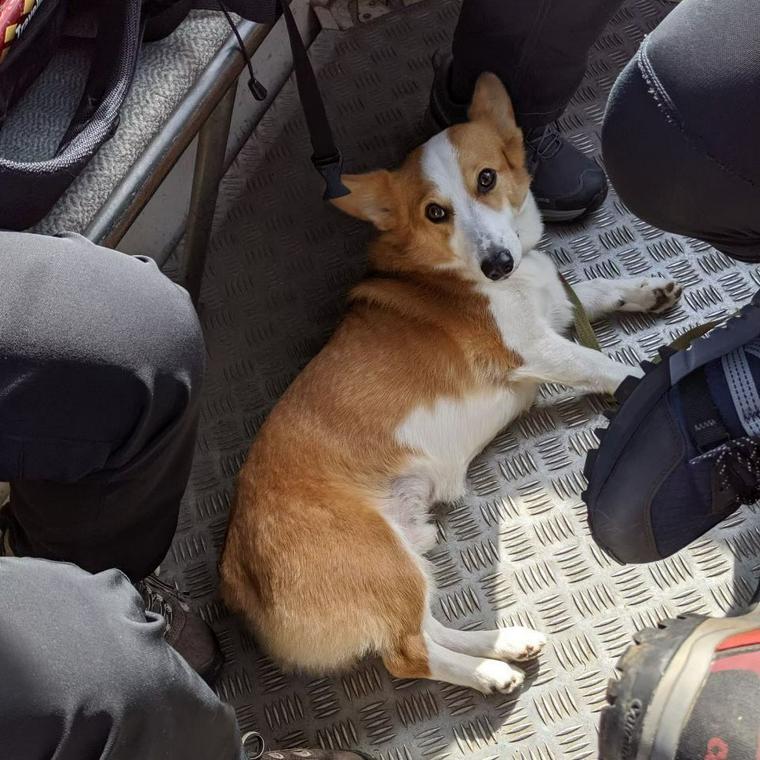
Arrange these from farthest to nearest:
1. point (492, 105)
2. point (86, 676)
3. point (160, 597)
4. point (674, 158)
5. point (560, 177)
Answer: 1. point (560, 177)
2. point (492, 105)
3. point (160, 597)
4. point (674, 158)
5. point (86, 676)

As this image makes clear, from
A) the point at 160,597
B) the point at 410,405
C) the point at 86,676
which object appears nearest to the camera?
the point at 86,676

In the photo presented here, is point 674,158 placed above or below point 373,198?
above

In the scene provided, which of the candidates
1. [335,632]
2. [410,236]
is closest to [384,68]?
[410,236]

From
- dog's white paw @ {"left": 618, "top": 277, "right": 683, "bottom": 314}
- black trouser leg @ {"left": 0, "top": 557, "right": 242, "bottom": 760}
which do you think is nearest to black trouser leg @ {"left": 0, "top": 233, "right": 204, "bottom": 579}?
black trouser leg @ {"left": 0, "top": 557, "right": 242, "bottom": 760}

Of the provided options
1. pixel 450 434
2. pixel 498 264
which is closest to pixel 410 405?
pixel 450 434

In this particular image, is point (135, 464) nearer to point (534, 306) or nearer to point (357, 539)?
point (357, 539)

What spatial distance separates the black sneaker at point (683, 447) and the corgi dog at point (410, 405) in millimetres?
333

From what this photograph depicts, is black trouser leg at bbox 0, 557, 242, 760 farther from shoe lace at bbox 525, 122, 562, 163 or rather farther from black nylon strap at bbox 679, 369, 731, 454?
shoe lace at bbox 525, 122, 562, 163

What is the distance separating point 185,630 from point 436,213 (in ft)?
3.25

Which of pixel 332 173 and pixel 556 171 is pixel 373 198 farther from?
pixel 556 171

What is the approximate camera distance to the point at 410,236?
6.13 feet

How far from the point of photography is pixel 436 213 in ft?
5.93

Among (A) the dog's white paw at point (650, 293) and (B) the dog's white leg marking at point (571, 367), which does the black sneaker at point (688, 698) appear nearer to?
(B) the dog's white leg marking at point (571, 367)

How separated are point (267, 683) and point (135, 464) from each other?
66cm
